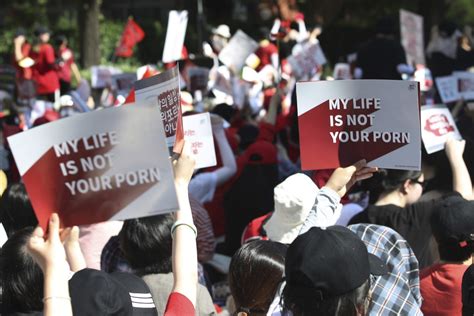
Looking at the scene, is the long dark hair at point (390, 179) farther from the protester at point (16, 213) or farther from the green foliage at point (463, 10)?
the green foliage at point (463, 10)

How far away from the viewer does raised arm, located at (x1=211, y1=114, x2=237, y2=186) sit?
6867mm

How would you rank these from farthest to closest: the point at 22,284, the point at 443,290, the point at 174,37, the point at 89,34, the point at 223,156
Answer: the point at 89,34 < the point at 174,37 < the point at 223,156 < the point at 443,290 < the point at 22,284

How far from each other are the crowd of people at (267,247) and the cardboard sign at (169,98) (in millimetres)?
190

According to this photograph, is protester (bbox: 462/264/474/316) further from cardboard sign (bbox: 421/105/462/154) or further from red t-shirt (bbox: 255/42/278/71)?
red t-shirt (bbox: 255/42/278/71)

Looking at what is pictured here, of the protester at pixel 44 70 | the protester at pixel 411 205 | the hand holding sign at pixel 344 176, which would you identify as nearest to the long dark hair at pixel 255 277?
the hand holding sign at pixel 344 176

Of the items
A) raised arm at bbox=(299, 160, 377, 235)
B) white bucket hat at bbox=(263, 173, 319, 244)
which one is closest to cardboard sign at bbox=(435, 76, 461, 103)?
white bucket hat at bbox=(263, 173, 319, 244)

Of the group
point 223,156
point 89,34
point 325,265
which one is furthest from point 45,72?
point 325,265

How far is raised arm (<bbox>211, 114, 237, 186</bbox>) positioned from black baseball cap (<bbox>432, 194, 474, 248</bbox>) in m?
3.15

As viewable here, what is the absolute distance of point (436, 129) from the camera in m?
5.09

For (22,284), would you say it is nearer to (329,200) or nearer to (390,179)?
(329,200)

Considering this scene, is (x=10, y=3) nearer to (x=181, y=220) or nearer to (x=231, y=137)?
(x=231, y=137)

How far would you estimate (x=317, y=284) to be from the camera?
103 inches

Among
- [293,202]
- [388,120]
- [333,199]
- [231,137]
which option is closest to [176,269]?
[333,199]

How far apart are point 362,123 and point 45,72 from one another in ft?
44.9
